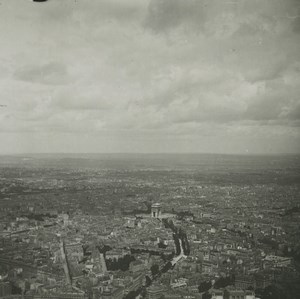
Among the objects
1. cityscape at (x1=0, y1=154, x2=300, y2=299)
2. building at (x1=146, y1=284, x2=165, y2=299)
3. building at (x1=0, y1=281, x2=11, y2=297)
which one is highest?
cityscape at (x1=0, y1=154, x2=300, y2=299)

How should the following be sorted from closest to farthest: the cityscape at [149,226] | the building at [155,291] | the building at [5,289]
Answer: the building at [5,289], the building at [155,291], the cityscape at [149,226]

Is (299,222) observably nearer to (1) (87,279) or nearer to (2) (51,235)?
(1) (87,279)

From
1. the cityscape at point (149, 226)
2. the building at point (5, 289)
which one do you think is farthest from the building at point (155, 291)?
the building at point (5, 289)

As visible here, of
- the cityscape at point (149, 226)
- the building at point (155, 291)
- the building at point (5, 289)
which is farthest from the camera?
the cityscape at point (149, 226)

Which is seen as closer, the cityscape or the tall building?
the cityscape

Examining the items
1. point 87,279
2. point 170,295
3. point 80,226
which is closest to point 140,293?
point 170,295

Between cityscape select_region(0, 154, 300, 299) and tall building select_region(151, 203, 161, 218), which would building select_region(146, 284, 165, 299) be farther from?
tall building select_region(151, 203, 161, 218)

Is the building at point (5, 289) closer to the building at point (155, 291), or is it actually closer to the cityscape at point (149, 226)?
the cityscape at point (149, 226)

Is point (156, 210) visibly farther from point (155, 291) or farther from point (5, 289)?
point (5, 289)

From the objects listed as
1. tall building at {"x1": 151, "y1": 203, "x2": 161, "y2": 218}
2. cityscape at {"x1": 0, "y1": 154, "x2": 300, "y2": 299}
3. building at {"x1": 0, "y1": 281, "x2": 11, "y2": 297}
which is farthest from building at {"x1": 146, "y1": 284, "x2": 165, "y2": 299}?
tall building at {"x1": 151, "y1": 203, "x2": 161, "y2": 218}
